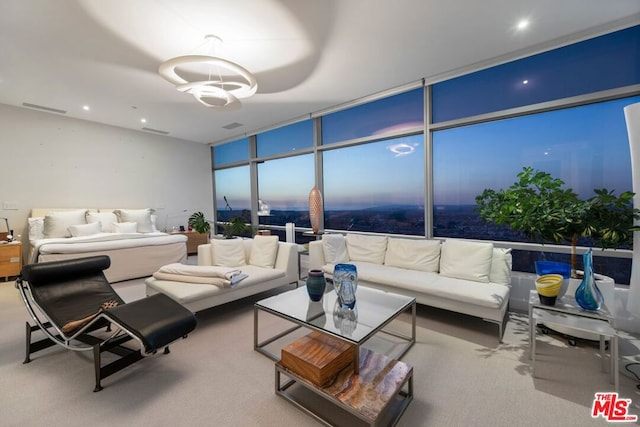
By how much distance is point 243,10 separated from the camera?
7.73ft

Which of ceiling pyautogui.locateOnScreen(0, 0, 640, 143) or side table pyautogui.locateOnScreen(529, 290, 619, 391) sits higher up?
ceiling pyautogui.locateOnScreen(0, 0, 640, 143)

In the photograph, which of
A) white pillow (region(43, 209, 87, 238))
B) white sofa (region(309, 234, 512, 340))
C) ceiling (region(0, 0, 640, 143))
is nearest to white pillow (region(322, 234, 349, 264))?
white sofa (region(309, 234, 512, 340))

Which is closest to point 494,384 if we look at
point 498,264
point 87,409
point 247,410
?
point 498,264

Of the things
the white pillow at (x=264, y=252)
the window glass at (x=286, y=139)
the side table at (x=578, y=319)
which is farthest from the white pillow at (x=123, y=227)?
the side table at (x=578, y=319)

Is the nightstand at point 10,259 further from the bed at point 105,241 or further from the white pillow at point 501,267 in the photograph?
the white pillow at point 501,267

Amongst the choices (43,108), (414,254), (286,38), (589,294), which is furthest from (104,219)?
(589,294)

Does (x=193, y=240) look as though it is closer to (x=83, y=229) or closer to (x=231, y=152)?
(x=83, y=229)

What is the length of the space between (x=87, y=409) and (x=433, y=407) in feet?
7.13

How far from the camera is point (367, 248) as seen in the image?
3.85 m

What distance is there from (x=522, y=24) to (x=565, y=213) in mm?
1839

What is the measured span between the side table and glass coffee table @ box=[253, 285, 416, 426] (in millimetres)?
929

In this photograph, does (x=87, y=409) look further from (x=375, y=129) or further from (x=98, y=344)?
(x=375, y=129)

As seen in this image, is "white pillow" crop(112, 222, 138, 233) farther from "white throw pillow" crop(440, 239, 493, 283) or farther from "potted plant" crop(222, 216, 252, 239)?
"white throw pillow" crop(440, 239, 493, 283)

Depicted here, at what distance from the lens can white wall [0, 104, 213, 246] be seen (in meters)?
4.86
